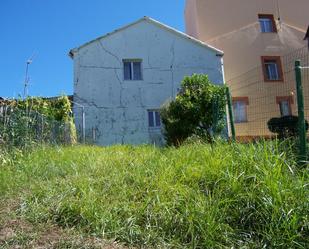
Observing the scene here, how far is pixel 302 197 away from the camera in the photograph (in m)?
4.12

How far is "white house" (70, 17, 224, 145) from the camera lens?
1873 cm

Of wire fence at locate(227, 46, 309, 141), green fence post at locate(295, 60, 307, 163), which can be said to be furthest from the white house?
green fence post at locate(295, 60, 307, 163)

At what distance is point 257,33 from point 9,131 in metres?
18.8

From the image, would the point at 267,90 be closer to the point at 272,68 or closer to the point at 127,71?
the point at 272,68

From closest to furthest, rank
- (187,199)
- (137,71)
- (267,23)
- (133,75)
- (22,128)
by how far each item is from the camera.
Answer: (187,199) < (22,128) < (133,75) < (137,71) < (267,23)

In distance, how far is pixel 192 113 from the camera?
13.9m

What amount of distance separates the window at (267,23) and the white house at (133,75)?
5.34 metres

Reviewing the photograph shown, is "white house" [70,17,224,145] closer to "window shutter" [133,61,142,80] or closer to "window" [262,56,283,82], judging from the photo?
"window shutter" [133,61,142,80]

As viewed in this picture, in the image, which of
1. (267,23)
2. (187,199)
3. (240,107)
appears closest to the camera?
(187,199)

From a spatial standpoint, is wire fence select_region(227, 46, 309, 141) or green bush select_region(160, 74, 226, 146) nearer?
green bush select_region(160, 74, 226, 146)

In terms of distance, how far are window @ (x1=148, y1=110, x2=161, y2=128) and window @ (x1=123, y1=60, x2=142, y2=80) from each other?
1.85 meters

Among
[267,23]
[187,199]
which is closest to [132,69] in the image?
[267,23]

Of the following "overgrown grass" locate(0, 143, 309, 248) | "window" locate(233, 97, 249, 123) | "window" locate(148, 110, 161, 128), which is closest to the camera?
"overgrown grass" locate(0, 143, 309, 248)

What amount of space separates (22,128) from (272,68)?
59.2ft
